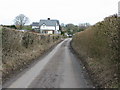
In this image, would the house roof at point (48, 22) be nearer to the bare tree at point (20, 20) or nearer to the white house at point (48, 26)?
the white house at point (48, 26)

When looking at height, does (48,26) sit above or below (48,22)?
below

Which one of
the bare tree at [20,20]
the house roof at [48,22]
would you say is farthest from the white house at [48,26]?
the bare tree at [20,20]

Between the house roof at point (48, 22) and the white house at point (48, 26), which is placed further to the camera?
the house roof at point (48, 22)

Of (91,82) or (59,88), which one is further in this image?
(91,82)

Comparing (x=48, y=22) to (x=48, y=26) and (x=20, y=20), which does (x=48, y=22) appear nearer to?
(x=48, y=26)

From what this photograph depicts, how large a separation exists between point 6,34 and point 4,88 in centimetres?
691

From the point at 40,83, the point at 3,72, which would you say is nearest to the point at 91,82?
the point at 40,83

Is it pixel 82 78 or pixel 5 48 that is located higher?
pixel 5 48

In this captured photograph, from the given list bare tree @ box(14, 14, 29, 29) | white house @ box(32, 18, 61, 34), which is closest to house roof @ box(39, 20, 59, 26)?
white house @ box(32, 18, 61, 34)

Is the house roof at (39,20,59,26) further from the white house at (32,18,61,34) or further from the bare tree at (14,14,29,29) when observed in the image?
the bare tree at (14,14,29,29)

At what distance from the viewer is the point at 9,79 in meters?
→ 8.44

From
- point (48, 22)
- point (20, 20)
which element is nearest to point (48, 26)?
point (48, 22)

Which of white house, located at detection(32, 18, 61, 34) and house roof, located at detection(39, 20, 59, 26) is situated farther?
house roof, located at detection(39, 20, 59, 26)

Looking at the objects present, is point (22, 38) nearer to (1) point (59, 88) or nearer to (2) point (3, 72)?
(2) point (3, 72)
